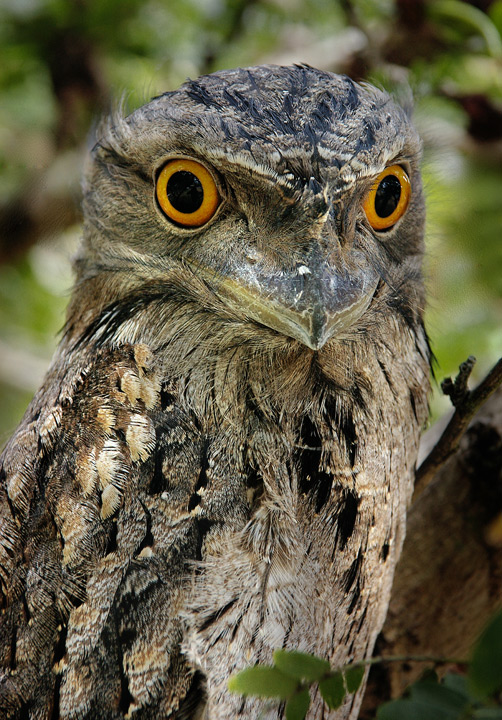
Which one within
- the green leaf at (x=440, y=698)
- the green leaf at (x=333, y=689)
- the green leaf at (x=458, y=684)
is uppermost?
the green leaf at (x=458, y=684)

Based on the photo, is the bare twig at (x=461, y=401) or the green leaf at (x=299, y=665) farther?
the bare twig at (x=461, y=401)

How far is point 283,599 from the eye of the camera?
194 cm

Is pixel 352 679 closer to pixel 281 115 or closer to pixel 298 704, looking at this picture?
pixel 298 704

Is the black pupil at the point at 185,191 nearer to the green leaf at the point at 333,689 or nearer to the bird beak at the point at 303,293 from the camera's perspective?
the bird beak at the point at 303,293

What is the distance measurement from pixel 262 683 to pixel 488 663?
0.43m

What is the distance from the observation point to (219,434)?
1977mm

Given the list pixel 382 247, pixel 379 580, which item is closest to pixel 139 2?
pixel 382 247

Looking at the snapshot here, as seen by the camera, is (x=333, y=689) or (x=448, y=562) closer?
(x=333, y=689)

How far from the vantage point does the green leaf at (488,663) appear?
1.19 m

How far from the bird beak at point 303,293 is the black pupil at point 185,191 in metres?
0.19

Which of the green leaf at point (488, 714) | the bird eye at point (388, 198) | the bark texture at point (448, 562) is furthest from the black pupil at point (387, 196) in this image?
the green leaf at point (488, 714)

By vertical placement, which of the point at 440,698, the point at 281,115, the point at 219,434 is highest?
the point at 281,115

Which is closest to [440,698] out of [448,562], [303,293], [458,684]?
[458,684]

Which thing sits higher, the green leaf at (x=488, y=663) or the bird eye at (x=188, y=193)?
the bird eye at (x=188, y=193)
